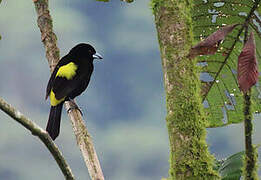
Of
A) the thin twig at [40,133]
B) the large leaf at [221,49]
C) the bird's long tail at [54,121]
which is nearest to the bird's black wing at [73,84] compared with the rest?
the bird's long tail at [54,121]

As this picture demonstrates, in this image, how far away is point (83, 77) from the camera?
14.9ft

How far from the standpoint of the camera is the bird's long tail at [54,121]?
150 inches

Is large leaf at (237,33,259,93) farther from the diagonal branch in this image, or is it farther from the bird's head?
the bird's head

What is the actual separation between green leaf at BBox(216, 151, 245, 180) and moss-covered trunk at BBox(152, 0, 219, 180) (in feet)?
2.74

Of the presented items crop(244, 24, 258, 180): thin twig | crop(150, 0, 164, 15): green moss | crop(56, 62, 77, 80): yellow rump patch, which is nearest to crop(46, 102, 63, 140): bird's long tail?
crop(56, 62, 77, 80): yellow rump patch

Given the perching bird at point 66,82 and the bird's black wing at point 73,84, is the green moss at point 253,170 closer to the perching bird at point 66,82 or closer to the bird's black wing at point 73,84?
the perching bird at point 66,82

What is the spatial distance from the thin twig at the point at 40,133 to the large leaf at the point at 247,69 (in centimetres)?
74

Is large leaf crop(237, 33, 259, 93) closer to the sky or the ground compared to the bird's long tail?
closer to the ground

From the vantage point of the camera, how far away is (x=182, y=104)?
2092 millimetres

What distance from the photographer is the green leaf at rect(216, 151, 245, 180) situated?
114 inches

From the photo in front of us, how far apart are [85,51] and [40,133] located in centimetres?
339

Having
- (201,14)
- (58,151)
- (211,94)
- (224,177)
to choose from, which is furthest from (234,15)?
(58,151)

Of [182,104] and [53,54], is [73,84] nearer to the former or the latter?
[53,54]

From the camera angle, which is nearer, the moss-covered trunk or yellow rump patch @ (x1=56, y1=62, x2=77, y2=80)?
the moss-covered trunk
